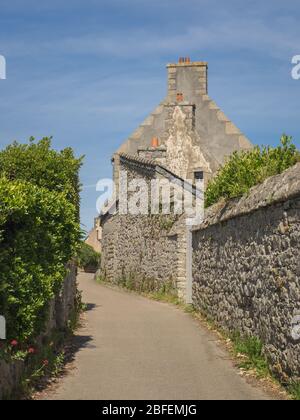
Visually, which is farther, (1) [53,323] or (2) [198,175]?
(2) [198,175]

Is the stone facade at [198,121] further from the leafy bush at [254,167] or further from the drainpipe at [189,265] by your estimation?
the leafy bush at [254,167]

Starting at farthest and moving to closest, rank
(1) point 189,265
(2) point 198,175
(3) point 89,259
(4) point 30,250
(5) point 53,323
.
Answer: (3) point 89,259, (2) point 198,175, (1) point 189,265, (5) point 53,323, (4) point 30,250

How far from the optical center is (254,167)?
11.7 m

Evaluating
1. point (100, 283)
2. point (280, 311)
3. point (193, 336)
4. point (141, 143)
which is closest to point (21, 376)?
point (280, 311)

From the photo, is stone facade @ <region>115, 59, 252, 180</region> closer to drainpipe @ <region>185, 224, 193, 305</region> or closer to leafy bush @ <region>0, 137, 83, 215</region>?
drainpipe @ <region>185, 224, 193, 305</region>

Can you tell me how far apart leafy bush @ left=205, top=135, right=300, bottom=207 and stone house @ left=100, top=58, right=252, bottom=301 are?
499cm

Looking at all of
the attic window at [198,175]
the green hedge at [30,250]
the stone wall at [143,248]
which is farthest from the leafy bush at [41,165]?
the attic window at [198,175]

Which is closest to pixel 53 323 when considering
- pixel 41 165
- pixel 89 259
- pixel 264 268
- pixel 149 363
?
pixel 149 363

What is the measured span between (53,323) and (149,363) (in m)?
2.33

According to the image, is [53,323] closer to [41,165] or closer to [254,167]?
[41,165]

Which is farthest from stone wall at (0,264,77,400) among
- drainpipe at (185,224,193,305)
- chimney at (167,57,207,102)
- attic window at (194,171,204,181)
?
chimney at (167,57,207,102)

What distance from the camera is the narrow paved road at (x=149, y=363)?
786 cm

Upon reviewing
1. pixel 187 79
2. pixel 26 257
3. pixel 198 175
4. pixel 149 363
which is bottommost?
pixel 149 363

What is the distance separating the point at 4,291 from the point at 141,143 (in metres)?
25.8
